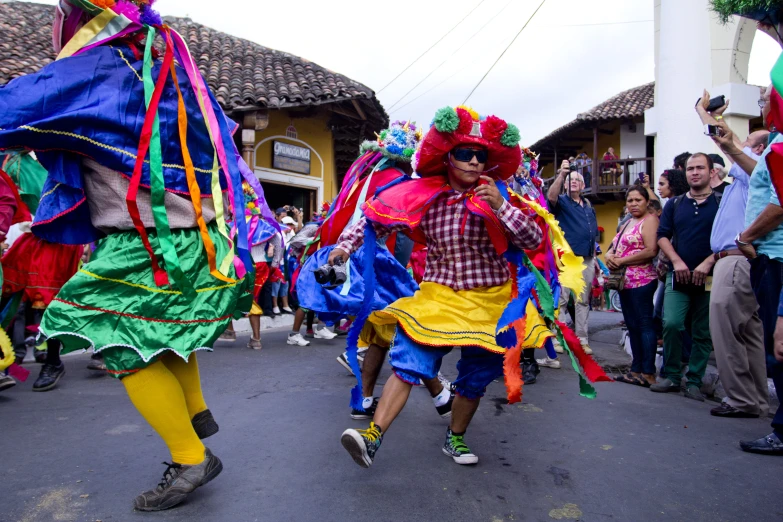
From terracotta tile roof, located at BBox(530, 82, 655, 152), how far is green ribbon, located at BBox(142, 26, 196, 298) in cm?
2423

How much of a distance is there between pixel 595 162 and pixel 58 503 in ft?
83.3

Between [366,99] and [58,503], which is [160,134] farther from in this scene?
[366,99]

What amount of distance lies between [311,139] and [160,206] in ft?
46.9

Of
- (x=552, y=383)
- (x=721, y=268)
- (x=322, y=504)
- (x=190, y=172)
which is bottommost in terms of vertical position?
(x=552, y=383)

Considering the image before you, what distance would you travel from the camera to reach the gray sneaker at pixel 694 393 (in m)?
5.14

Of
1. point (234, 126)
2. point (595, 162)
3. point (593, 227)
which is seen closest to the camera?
point (234, 126)

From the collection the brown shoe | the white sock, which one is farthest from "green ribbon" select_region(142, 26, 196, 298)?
the brown shoe

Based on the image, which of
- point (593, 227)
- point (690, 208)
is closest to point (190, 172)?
point (690, 208)

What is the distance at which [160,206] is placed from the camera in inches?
98.3

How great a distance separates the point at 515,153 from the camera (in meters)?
3.36

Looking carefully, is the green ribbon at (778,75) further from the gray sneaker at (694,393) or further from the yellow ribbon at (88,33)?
the gray sneaker at (694,393)

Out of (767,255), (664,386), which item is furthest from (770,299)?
(664,386)

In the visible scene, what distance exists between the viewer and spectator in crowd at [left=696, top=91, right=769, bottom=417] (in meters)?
4.49

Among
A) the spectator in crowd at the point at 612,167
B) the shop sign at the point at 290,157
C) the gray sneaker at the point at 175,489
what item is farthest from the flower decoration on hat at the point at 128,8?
the spectator in crowd at the point at 612,167
